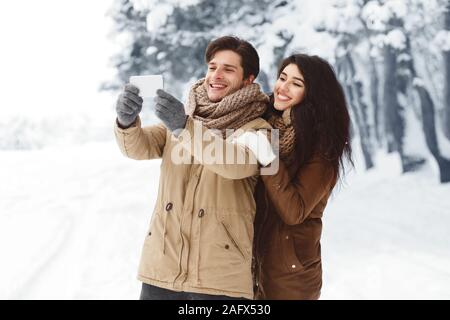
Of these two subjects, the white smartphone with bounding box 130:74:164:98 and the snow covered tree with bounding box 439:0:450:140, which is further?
the snow covered tree with bounding box 439:0:450:140

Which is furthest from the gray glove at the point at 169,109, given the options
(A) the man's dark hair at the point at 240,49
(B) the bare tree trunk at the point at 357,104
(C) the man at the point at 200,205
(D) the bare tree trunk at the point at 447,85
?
(B) the bare tree trunk at the point at 357,104

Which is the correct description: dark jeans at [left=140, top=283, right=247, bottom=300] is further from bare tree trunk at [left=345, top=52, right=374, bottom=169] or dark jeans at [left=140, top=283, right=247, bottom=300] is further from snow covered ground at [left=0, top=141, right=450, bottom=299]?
bare tree trunk at [left=345, top=52, right=374, bottom=169]

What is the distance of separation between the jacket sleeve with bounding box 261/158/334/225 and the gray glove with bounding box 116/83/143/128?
0.47m

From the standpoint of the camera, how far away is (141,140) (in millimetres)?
1868

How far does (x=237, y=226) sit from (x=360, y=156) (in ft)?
31.2

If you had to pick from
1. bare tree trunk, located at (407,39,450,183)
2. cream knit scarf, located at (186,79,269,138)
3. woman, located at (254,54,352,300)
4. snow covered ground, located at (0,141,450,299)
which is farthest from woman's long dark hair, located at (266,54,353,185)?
bare tree trunk, located at (407,39,450,183)

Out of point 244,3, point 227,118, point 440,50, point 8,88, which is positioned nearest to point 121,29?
point 244,3

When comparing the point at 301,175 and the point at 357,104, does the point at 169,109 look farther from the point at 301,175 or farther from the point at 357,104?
the point at 357,104

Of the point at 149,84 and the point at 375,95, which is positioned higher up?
the point at 375,95

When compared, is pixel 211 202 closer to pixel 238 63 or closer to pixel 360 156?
pixel 238 63

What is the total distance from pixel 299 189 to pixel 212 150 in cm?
38

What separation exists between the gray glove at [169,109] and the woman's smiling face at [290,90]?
1.71ft

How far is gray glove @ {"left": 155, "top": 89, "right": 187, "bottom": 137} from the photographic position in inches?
63.5

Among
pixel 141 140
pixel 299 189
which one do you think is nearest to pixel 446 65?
pixel 299 189
